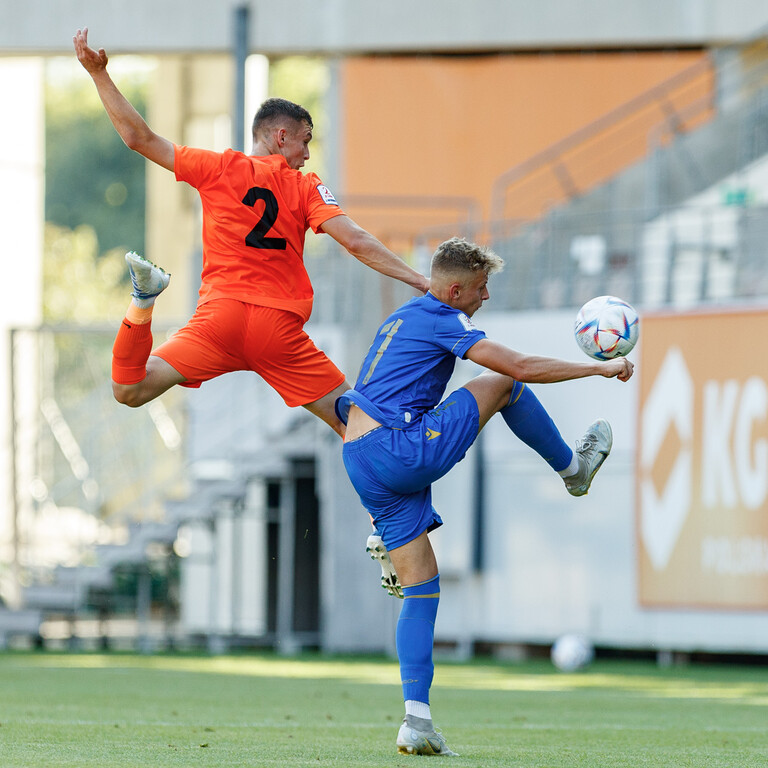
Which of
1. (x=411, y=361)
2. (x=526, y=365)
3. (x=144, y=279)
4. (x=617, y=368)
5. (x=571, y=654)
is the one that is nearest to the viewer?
(x=617, y=368)

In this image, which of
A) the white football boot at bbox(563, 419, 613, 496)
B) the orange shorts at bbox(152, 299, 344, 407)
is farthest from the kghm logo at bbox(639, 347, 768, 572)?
the orange shorts at bbox(152, 299, 344, 407)

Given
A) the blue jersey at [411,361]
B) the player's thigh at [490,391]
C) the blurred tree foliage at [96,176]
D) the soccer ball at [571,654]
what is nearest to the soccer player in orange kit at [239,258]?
the blue jersey at [411,361]

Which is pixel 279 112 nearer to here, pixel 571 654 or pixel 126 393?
pixel 126 393

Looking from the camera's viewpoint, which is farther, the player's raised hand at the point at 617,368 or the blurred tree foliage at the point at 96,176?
the blurred tree foliage at the point at 96,176

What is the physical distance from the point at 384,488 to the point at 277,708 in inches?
120

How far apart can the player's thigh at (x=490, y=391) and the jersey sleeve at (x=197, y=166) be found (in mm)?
1503

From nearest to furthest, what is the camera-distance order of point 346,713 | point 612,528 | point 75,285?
point 346,713
point 612,528
point 75,285

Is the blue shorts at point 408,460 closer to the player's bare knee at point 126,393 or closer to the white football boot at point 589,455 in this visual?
the white football boot at point 589,455

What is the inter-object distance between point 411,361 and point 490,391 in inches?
13.9

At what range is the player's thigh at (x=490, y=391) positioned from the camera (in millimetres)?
6145

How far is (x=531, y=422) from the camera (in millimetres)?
6387

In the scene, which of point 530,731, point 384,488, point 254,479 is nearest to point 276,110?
point 384,488

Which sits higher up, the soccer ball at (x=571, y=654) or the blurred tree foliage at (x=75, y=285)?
the blurred tree foliage at (x=75, y=285)

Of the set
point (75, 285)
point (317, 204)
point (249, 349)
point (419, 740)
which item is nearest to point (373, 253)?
point (317, 204)
